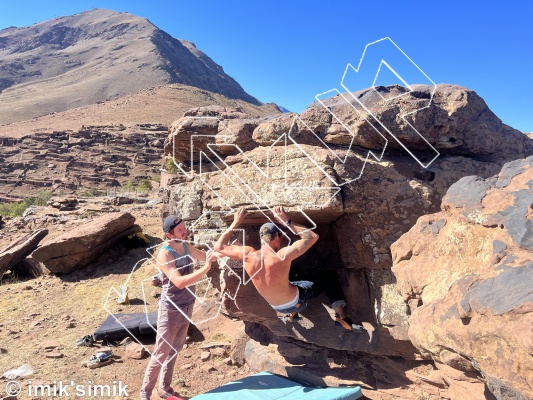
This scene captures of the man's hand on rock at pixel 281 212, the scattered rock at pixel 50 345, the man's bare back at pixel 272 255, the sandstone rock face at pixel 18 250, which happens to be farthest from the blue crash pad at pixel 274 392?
the sandstone rock face at pixel 18 250

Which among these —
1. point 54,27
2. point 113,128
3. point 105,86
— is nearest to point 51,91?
point 105,86

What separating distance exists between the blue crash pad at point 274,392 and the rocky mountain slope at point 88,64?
65341 millimetres

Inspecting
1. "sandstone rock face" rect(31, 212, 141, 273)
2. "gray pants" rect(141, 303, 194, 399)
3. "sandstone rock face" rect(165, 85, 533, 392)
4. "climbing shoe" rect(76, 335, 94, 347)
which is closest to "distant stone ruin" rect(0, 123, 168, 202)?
"sandstone rock face" rect(31, 212, 141, 273)

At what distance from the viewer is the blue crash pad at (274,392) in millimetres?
3863

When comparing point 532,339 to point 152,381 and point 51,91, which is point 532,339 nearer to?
point 152,381

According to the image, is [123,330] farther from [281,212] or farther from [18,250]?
[18,250]

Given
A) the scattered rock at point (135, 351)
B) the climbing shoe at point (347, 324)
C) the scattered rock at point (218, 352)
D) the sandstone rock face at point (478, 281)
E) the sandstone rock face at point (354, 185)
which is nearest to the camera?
the sandstone rock face at point (478, 281)

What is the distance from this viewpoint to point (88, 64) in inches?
3563

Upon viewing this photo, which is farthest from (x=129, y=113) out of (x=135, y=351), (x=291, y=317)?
(x=291, y=317)

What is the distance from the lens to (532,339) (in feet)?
6.82

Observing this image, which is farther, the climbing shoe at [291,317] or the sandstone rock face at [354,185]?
the climbing shoe at [291,317]

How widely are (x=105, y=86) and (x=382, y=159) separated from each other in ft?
254

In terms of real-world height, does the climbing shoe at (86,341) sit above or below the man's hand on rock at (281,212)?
below

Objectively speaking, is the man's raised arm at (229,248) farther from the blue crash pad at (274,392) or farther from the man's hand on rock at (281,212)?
the blue crash pad at (274,392)
